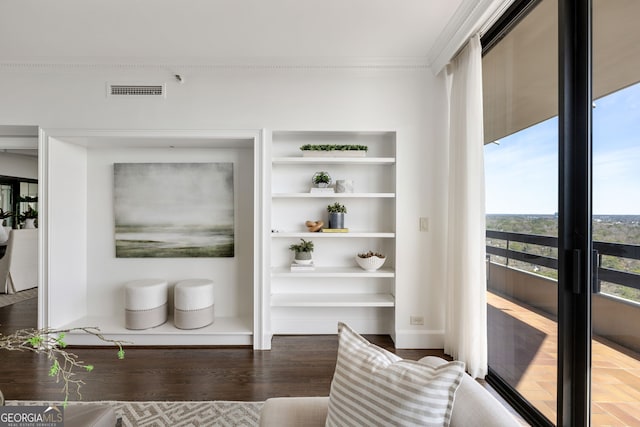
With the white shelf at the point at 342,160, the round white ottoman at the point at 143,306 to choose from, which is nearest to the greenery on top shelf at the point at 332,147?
the white shelf at the point at 342,160

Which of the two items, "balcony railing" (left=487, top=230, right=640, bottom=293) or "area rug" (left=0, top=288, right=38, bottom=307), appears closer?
"balcony railing" (left=487, top=230, right=640, bottom=293)

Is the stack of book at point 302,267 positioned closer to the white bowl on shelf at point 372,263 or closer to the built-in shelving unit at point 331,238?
the built-in shelving unit at point 331,238

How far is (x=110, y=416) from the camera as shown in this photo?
1289mm

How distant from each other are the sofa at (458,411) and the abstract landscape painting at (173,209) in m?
2.30

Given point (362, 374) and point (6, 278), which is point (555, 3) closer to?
point (362, 374)

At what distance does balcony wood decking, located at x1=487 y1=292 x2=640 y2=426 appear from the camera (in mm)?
1391

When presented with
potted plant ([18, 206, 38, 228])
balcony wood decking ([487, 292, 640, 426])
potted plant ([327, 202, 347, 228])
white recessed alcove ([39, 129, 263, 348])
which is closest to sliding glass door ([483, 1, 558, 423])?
balcony wood decking ([487, 292, 640, 426])

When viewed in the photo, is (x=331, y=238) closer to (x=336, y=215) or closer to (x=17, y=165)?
(x=336, y=215)

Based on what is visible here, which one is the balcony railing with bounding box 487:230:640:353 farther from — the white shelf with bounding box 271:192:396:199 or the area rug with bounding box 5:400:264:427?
the area rug with bounding box 5:400:264:427

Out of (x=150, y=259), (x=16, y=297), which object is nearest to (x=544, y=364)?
(x=150, y=259)

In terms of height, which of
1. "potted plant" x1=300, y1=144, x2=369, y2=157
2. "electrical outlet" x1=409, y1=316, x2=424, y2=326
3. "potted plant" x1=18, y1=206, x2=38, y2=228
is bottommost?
"electrical outlet" x1=409, y1=316, x2=424, y2=326

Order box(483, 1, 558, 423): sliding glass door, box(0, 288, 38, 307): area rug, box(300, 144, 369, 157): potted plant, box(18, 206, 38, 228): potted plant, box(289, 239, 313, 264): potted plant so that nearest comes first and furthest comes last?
box(483, 1, 558, 423): sliding glass door < box(300, 144, 369, 157): potted plant < box(289, 239, 313, 264): potted plant < box(0, 288, 38, 307): area rug < box(18, 206, 38, 228): potted plant

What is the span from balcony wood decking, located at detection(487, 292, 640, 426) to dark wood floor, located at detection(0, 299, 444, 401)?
28.0 inches

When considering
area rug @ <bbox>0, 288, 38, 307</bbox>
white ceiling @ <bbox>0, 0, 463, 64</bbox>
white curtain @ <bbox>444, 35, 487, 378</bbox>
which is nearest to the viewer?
white ceiling @ <bbox>0, 0, 463, 64</bbox>
